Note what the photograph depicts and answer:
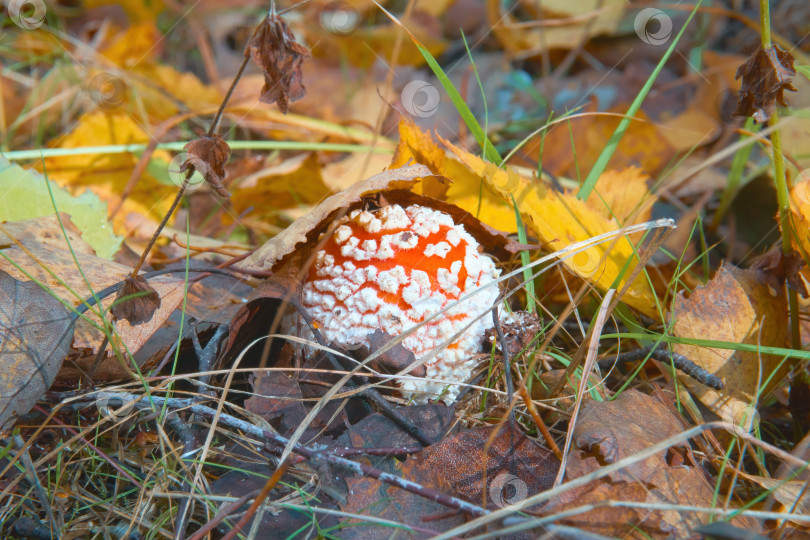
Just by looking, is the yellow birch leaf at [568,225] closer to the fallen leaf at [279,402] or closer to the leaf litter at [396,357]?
the leaf litter at [396,357]

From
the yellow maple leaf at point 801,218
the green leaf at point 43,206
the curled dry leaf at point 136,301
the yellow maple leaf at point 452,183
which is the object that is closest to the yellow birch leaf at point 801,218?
the yellow maple leaf at point 801,218

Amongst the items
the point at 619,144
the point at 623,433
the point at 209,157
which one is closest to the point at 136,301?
the point at 209,157

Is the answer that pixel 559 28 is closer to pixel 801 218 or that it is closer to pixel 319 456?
pixel 801 218

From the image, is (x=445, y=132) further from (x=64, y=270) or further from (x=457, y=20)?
(x=64, y=270)

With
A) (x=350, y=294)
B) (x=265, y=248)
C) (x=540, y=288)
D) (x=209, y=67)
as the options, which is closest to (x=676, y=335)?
(x=540, y=288)

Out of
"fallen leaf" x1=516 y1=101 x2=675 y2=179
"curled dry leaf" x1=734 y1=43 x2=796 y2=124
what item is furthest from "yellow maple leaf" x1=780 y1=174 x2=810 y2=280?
"fallen leaf" x1=516 y1=101 x2=675 y2=179

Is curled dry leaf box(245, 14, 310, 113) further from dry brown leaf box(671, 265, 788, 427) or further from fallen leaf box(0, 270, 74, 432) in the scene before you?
dry brown leaf box(671, 265, 788, 427)

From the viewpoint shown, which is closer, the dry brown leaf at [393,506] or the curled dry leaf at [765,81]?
the dry brown leaf at [393,506]
